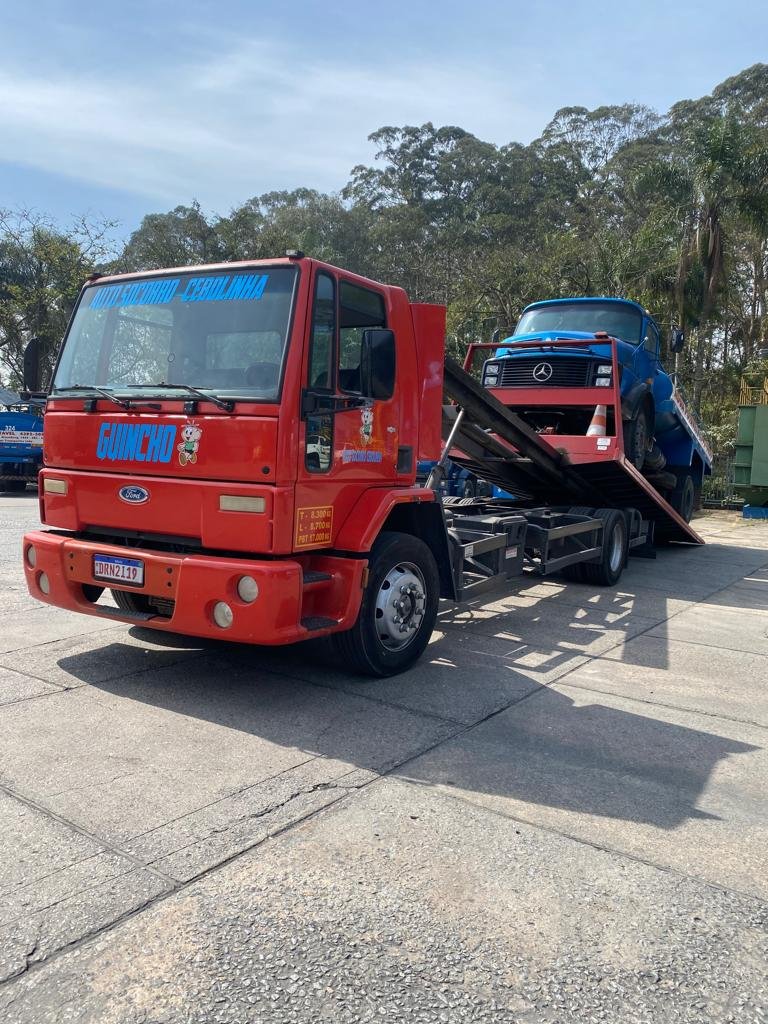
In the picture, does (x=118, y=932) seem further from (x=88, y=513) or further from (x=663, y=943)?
(x=88, y=513)

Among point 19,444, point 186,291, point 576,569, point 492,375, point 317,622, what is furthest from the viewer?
point 19,444

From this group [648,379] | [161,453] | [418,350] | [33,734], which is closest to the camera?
[33,734]

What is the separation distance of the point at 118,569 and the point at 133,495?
46 centimetres

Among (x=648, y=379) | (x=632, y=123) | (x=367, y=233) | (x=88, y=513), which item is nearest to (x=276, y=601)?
(x=88, y=513)

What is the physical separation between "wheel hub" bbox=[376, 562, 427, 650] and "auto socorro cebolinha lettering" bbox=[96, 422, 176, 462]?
5.35 ft

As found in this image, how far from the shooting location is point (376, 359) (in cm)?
514

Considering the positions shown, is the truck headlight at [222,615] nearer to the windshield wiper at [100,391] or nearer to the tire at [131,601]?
the windshield wiper at [100,391]

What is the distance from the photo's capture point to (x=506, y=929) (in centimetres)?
292

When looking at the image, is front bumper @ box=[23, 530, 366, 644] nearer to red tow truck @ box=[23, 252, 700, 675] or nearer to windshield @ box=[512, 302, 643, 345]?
red tow truck @ box=[23, 252, 700, 675]

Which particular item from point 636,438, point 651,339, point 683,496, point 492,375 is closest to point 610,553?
point 636,438

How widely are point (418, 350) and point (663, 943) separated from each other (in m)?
4.22

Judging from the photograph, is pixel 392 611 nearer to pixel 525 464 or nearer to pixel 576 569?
pixel 525 464

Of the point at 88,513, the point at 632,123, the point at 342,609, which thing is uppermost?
the point at 632,123

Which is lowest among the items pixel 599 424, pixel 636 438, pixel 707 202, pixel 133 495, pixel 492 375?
pixel 133 495
